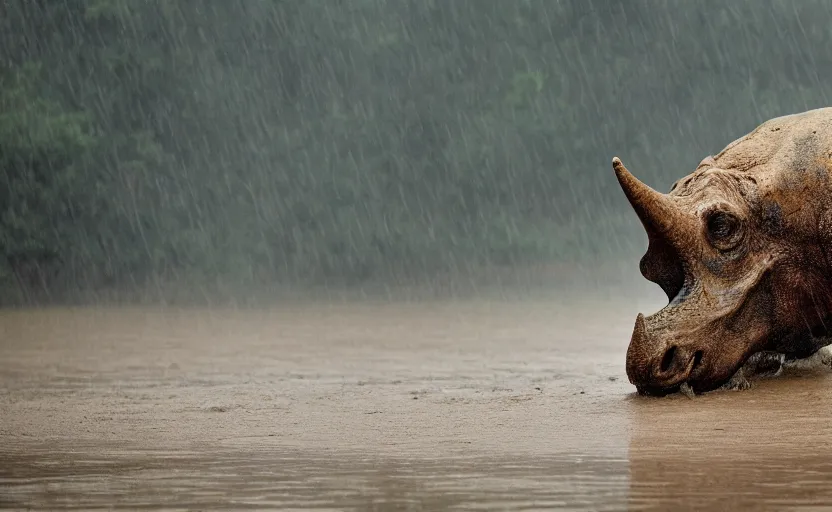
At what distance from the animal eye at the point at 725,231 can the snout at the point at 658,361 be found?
666mm

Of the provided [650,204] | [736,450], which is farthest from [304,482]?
[650,204]

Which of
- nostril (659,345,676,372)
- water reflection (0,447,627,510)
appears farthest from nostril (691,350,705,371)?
water reflection (0,447,627,510)

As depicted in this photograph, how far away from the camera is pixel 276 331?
14117 millimetres

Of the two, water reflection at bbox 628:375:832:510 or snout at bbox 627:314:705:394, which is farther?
snout at bbox 627:314:705:394

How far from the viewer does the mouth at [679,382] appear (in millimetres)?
7039

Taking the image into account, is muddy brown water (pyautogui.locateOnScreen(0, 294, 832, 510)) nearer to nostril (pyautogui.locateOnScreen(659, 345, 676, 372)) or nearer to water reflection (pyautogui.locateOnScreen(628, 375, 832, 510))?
water reflection (pyautogui.locateOnScreen(628, 375, 832, 510))

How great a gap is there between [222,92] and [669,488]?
25759mm

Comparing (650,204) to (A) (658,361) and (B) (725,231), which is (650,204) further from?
(A) (658,361)

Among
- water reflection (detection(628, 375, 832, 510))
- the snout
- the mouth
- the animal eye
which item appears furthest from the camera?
the animal eye

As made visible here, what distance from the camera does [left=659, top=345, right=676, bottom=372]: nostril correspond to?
700 centimetres

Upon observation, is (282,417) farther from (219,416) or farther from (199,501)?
(199,501)

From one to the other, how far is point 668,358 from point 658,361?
11 centimetres

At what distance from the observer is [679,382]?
7.07 meters

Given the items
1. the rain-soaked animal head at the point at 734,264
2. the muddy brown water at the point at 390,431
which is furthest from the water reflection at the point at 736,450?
the rain-soaked animal head at the point at 734,264
